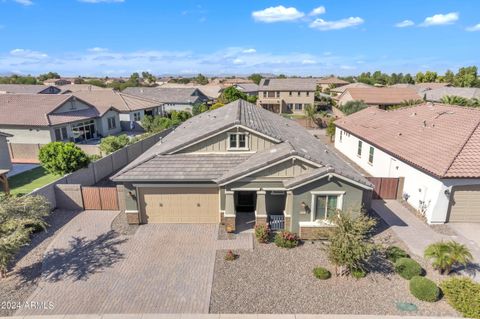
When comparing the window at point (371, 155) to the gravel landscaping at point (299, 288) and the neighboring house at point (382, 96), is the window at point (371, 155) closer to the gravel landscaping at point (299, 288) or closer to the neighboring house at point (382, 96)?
the gravel landscaping at point (299, 288)

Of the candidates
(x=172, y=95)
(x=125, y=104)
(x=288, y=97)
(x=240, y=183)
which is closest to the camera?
(x=240, y=183)

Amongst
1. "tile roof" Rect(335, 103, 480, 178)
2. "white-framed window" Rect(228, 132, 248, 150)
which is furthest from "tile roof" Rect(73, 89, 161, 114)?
"tile roof" Rect(335, 103, 480, 178)

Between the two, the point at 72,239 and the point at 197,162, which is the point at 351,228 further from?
the point at 72,239

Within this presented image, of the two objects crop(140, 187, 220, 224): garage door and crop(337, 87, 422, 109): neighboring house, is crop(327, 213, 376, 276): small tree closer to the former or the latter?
crop(140, 187, 220, 224): garage door

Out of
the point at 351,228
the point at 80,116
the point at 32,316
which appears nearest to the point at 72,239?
the point at 32,316

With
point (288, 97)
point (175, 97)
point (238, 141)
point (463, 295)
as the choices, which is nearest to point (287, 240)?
point (238, 141)

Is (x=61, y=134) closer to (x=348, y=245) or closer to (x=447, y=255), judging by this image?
(x=348, y=245)
